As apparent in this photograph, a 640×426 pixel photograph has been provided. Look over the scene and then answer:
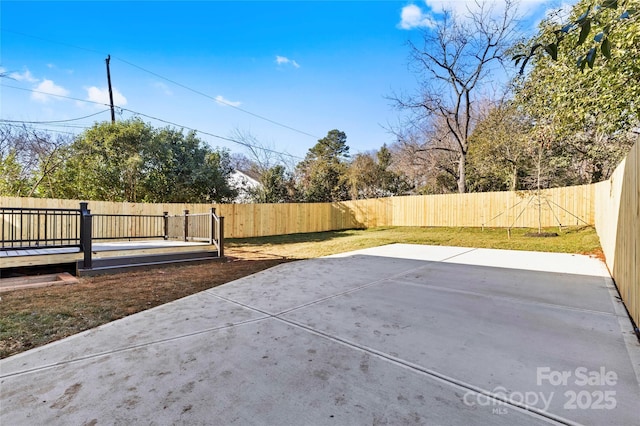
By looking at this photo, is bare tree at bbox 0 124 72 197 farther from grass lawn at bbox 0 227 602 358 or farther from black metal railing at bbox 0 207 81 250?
grass lawn at bbox 0 227 602 358

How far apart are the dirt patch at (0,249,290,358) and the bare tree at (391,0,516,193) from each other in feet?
43.5

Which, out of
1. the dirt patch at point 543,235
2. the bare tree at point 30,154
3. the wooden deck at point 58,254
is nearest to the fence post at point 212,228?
the wooden deck at point 58,254

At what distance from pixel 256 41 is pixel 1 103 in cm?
909

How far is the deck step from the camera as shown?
5.22 m

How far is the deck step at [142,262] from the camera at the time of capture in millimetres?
5221

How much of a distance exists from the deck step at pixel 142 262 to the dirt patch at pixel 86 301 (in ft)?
0.89

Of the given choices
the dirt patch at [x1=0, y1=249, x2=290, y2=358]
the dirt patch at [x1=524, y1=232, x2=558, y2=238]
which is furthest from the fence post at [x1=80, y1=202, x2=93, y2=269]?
the dirt patch at [x1=524, y1=232, x2=558, y2=238]

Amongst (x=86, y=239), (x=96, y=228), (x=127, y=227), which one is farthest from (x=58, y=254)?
(x=127, y=227)

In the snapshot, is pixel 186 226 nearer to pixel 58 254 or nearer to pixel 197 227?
pixel 197 227

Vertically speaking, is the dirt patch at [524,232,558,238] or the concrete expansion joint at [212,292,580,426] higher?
the dirt patch at [524,232,558,238]

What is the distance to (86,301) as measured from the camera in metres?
3.43

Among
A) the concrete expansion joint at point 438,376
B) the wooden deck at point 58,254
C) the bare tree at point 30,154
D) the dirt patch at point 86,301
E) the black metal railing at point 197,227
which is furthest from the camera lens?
the bare tree at point 30,154

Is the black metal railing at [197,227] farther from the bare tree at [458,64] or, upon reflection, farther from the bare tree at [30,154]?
the bare tree at [458,64]

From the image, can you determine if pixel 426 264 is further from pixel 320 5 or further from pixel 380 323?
pixel 320 5
